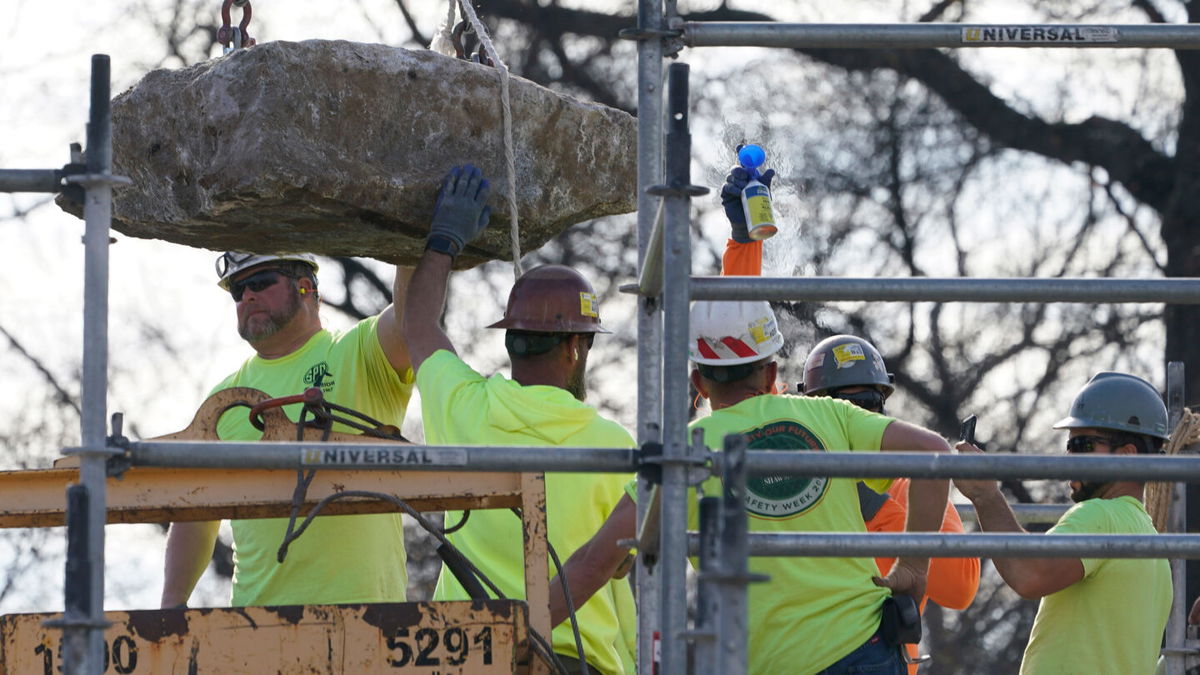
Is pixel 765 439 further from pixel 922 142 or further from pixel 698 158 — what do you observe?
pixel 922 142

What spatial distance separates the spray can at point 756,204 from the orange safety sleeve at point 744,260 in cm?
4

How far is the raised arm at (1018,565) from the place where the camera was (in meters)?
4.23

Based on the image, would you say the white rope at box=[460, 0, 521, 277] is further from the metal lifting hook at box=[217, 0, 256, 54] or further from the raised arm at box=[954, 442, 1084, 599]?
the raised arm at box=[954, 442, 1084, 599]

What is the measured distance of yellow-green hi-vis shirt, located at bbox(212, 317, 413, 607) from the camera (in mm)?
4723

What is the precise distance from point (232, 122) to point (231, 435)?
0.96 metres

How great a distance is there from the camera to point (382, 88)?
4141 millimetres

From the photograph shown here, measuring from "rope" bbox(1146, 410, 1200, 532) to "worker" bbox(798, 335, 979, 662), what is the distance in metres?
0.63

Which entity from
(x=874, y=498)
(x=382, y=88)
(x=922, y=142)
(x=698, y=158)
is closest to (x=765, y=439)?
(x=874, y=498)

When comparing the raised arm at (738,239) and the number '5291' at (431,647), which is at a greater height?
the raised arm at (738,239)

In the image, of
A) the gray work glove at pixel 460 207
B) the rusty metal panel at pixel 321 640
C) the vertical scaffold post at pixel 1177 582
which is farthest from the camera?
the vertical scaffold post at pixel 1177 582

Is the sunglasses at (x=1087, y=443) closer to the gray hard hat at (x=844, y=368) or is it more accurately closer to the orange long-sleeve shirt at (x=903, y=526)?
the orange long-sleeve shirt at (x=903, y=526)

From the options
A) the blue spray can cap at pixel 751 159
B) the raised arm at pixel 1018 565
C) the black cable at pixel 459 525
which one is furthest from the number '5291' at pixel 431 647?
the blue spray can cap at pixel 751 159

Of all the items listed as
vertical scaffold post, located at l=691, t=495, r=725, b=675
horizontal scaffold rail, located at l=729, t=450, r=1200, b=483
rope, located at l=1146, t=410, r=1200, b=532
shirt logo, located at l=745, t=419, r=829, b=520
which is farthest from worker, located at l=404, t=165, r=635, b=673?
rope, located at l=1146, t=410, r=1200, b=532

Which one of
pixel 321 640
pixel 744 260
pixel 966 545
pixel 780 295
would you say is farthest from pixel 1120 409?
pixel 321 640
